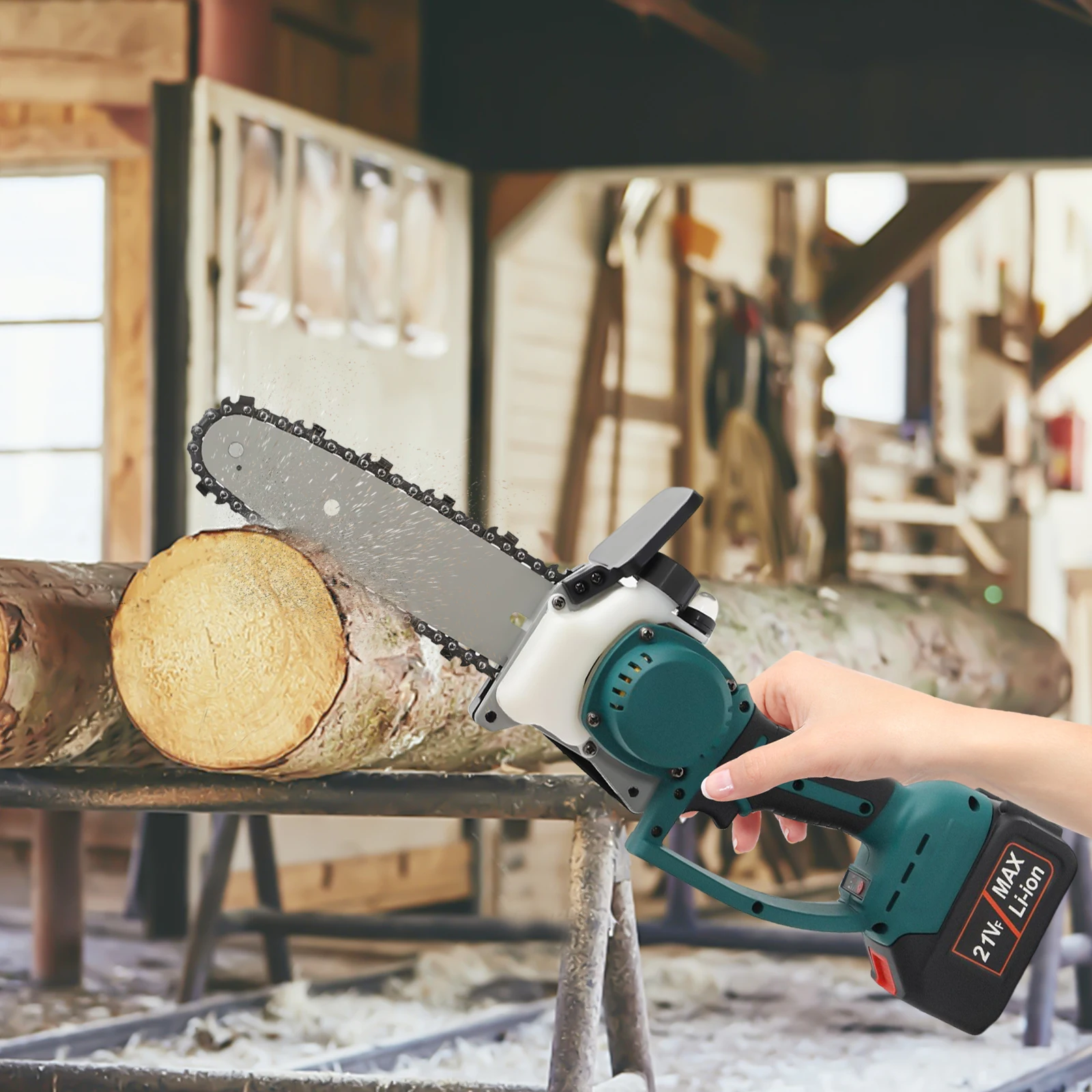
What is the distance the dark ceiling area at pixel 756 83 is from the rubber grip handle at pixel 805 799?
10.7ft

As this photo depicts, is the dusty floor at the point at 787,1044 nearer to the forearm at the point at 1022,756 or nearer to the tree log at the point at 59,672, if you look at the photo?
the tree log at the point at 59,672

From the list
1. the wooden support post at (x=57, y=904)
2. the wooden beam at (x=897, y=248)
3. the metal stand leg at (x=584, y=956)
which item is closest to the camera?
the metal stand leg at (x=584, y=956)

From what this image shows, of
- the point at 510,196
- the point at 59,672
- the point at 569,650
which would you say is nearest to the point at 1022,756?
the point at 569,650

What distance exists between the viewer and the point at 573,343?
5785 mm

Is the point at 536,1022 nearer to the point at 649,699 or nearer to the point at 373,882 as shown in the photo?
the point at 373,882

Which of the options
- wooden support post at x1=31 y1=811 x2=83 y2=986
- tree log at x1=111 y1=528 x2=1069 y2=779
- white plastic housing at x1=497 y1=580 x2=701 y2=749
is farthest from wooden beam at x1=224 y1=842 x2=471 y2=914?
white plastic housing at x1=497 y1=580 x2=701 y2=749

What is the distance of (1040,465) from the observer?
814cm

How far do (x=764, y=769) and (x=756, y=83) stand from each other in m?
3.70

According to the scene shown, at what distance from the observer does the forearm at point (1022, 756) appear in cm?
142

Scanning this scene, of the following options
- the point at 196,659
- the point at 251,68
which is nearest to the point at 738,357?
the point at 251,68

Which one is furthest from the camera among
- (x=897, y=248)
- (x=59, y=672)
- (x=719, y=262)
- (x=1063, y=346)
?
(x=1063, y=346)

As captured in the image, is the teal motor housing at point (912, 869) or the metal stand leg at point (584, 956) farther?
the metal stand leg at point (584, 956)

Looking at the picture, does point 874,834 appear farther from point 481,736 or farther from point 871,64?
point 871,64

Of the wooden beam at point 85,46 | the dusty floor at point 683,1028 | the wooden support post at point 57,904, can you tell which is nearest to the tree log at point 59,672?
the dusty floor at point 683,1028
